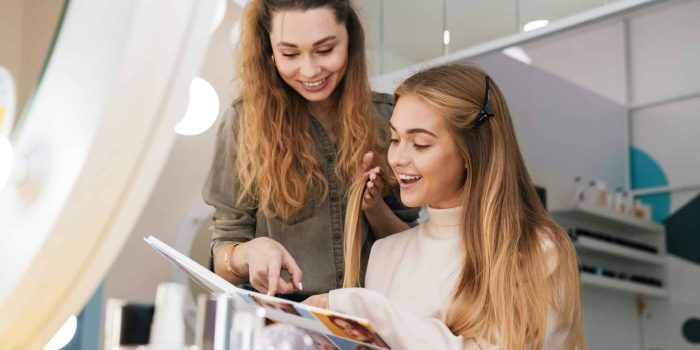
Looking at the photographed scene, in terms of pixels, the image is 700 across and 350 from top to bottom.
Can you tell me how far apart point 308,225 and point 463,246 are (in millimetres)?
281

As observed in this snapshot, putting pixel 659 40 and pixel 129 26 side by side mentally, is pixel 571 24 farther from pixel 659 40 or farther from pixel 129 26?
pixel 659 40

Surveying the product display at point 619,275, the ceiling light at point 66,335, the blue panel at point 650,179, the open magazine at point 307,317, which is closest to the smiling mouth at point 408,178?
the open magazine at point 307,317

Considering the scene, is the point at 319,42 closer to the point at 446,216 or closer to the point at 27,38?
the point at 446,216

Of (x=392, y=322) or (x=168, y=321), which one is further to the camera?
(x=392, y=322)

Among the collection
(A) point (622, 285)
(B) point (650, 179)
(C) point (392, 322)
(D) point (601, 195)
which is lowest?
(A) point (622, 285)

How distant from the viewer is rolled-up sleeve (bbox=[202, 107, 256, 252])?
132 centimetres

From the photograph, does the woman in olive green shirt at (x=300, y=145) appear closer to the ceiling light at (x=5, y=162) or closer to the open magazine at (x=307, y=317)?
the open magazine at (x=307, y=317)

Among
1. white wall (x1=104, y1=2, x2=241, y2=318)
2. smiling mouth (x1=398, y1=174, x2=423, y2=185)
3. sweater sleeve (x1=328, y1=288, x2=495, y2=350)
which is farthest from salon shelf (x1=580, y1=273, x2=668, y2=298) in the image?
sweater sleeve (x1=328, y1=288, x2=495, y2=350)

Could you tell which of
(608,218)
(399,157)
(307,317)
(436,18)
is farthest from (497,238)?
(608,218)

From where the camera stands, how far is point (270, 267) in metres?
1.10

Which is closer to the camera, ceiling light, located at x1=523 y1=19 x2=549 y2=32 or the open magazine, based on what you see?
the open magazine

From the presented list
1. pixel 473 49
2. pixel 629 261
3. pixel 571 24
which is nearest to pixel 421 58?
pixel 473 49

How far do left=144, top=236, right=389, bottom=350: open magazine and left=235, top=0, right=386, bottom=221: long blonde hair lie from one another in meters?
0.44

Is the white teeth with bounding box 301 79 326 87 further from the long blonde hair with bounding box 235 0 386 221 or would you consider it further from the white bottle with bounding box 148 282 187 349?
the white bottle with bounding box 148 282 187 349
